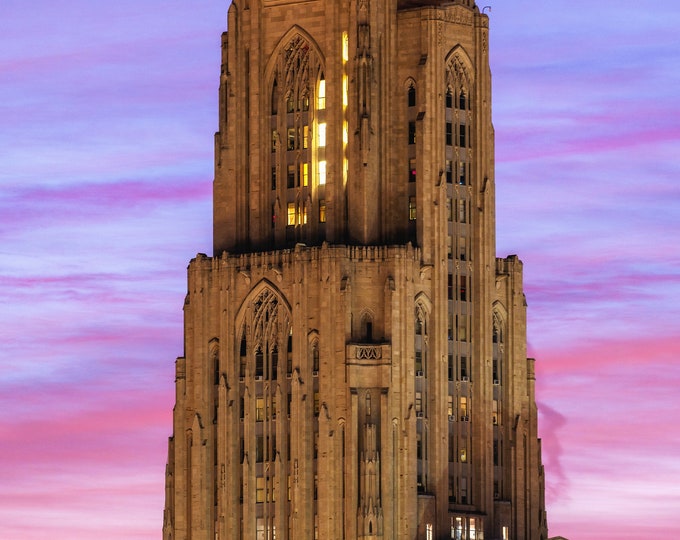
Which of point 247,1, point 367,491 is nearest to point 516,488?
point 367,491

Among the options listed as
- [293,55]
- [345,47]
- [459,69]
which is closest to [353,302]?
[345,47]

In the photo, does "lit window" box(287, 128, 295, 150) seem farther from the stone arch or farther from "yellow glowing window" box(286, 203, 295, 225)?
the stone arch

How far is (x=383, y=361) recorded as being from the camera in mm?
167125

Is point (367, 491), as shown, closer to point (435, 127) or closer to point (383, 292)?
point (383, 292)

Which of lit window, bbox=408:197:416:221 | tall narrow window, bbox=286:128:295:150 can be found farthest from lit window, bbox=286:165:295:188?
lit window, bbox=408:197:416:221

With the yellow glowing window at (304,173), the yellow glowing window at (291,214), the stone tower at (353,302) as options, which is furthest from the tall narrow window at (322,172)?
the yellow glowing window at (291,214)

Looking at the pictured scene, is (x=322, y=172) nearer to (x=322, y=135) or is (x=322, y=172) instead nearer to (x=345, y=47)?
(x=322, y=135)

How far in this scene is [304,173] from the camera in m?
174

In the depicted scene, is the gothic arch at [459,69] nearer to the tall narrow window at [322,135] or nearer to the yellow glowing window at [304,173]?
the tall narrow window at [322,135]

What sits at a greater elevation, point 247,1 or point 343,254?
point 247,1

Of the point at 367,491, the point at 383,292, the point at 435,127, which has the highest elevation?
the point at 435,127

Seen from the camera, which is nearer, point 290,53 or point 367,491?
point 367,491

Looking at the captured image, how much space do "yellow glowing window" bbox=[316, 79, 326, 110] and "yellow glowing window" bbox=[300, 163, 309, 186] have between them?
3.96 meters

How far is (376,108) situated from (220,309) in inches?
664
